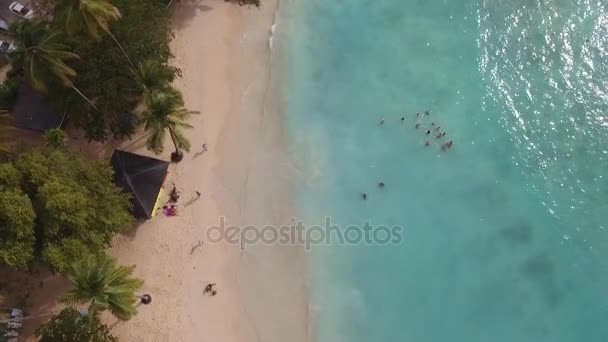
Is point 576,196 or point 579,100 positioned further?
point 579,100

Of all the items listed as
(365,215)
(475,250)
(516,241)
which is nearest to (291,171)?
(365,215)

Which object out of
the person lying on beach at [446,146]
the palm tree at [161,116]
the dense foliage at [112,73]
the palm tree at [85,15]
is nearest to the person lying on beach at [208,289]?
the palm tree at [161,116]

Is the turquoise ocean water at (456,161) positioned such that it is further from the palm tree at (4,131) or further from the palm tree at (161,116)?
the palm tree at (4,131)

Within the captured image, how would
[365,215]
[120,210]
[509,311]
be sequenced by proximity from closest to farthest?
[120,210] → [509,311] → [365,215]

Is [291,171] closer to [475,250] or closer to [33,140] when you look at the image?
[475,250]

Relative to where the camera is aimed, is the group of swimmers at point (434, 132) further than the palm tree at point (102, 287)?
Yes

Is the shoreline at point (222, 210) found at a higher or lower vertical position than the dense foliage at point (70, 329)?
higher

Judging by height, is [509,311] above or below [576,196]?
below
